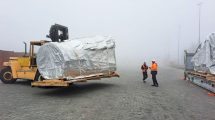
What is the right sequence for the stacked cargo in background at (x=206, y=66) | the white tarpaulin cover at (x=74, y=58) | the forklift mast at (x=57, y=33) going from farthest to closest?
the forklift mast at (x=57, y=33) < the stacked cargo in background at (x=206, y=66) < the white tarpaulin cover at (x=74, y=58)

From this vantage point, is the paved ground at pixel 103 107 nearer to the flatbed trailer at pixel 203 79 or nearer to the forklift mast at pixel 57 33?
the flatbed trailer at pixel 203 79

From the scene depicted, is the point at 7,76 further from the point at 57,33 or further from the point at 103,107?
the point at 103,107

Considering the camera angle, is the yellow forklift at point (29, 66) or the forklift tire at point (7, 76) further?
the forklift tire at point (7, 76)

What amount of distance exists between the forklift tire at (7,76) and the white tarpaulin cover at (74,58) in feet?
15.6

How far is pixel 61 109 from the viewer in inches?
377

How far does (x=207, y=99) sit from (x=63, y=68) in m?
6.23

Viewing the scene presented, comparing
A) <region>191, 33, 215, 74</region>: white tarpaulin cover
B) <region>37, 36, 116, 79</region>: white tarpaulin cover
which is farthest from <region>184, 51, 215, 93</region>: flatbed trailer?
<region>37, 36, 116, 79</region>: white tarpaulin cover

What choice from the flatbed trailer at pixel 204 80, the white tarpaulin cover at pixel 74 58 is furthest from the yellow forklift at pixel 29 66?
the flatbed trailer at pixel 204 80

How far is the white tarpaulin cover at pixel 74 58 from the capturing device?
13.0 meters

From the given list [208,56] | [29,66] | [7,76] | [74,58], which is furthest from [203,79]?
[7,76]

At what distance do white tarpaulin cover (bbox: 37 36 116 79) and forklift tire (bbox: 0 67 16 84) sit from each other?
15.6ft

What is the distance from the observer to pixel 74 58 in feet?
44.6

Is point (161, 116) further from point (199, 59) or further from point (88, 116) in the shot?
point (199, 59)

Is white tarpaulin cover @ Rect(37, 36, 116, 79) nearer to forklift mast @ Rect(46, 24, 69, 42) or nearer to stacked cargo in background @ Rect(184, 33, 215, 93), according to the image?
forklift mast @ Rect(46, 24, 69, 42)
